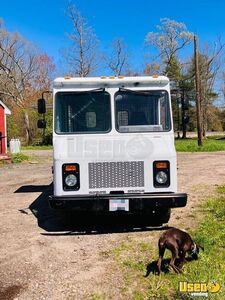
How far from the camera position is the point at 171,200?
6832mm

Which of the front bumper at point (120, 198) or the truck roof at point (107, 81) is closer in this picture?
the front bumper at point (120, 198)

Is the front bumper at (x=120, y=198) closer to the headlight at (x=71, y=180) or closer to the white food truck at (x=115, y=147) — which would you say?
the white food truck at (x=115, y=147)

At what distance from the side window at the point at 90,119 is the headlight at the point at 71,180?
106 centimetres

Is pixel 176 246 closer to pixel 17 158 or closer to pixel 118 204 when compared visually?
pixel 118 204

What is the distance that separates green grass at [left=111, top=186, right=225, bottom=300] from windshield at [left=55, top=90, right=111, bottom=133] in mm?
2185

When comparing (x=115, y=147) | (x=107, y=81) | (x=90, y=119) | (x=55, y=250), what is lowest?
(x=55, y=250)

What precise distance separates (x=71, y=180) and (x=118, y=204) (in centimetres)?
91

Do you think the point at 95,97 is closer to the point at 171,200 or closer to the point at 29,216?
the point at 171,200

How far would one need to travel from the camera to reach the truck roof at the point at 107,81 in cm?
750

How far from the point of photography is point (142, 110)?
24.9ft

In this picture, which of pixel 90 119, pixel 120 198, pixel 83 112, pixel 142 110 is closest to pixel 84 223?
pixel 120 198

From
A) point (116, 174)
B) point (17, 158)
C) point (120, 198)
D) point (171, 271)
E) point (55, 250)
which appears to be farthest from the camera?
point (17, 158)

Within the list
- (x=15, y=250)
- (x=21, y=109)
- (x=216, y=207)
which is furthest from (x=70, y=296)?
(x=21, y=109)

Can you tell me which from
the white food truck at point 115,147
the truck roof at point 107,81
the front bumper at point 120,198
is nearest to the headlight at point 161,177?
the white food truck at point 115,147
